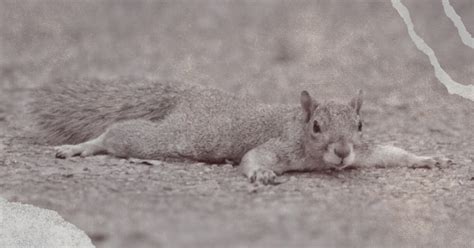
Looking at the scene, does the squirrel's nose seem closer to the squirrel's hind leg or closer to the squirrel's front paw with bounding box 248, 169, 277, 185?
the squirrel's front paw with bounding box 248, 169, 277, 185

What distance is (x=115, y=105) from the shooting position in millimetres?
2330

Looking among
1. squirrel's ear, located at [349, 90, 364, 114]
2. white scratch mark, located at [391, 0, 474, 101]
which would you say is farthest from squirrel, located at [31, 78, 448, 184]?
white scratch mark, located at [391, 0, 474, 101]

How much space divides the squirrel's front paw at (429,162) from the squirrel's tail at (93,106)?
66 centimetres

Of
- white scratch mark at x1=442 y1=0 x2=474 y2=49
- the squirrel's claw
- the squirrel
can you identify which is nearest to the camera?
white scratch mark at x1=442 y1=0 x2=474 y2=49

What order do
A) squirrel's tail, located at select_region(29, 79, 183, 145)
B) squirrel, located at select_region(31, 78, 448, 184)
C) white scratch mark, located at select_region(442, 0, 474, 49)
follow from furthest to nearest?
1. squirrel's tail, located at select_region(29, 79, 183, 145)
2. squirrel, located at select_region(31, 78, 448, 184)
3. white scratch mark, located at select_region(442, 0, 474, 49)

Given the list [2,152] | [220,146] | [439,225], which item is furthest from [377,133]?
[2,152]

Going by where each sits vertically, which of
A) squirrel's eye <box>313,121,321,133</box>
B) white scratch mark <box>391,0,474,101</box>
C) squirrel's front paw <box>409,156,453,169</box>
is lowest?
squirrel's front paw <box>409,156,453,169</box>

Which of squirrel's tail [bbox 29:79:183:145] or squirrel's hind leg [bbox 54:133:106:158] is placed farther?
squirrel's tail [bbox 29:79:183:145]

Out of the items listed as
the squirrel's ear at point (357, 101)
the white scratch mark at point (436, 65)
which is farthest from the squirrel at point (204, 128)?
the white scratch mark at point (436, 65)

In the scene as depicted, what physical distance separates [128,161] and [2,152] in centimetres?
31

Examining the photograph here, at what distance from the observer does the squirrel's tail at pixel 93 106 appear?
7.55 ft

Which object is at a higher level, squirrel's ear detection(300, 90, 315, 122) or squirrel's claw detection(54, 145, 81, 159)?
squirrel's ear detection(300, 90, 315, 122)

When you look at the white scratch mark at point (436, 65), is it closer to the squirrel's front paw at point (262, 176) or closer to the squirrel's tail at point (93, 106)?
the squirrel's front paw at point (262, 176)

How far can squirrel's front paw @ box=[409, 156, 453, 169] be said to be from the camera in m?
2.08
